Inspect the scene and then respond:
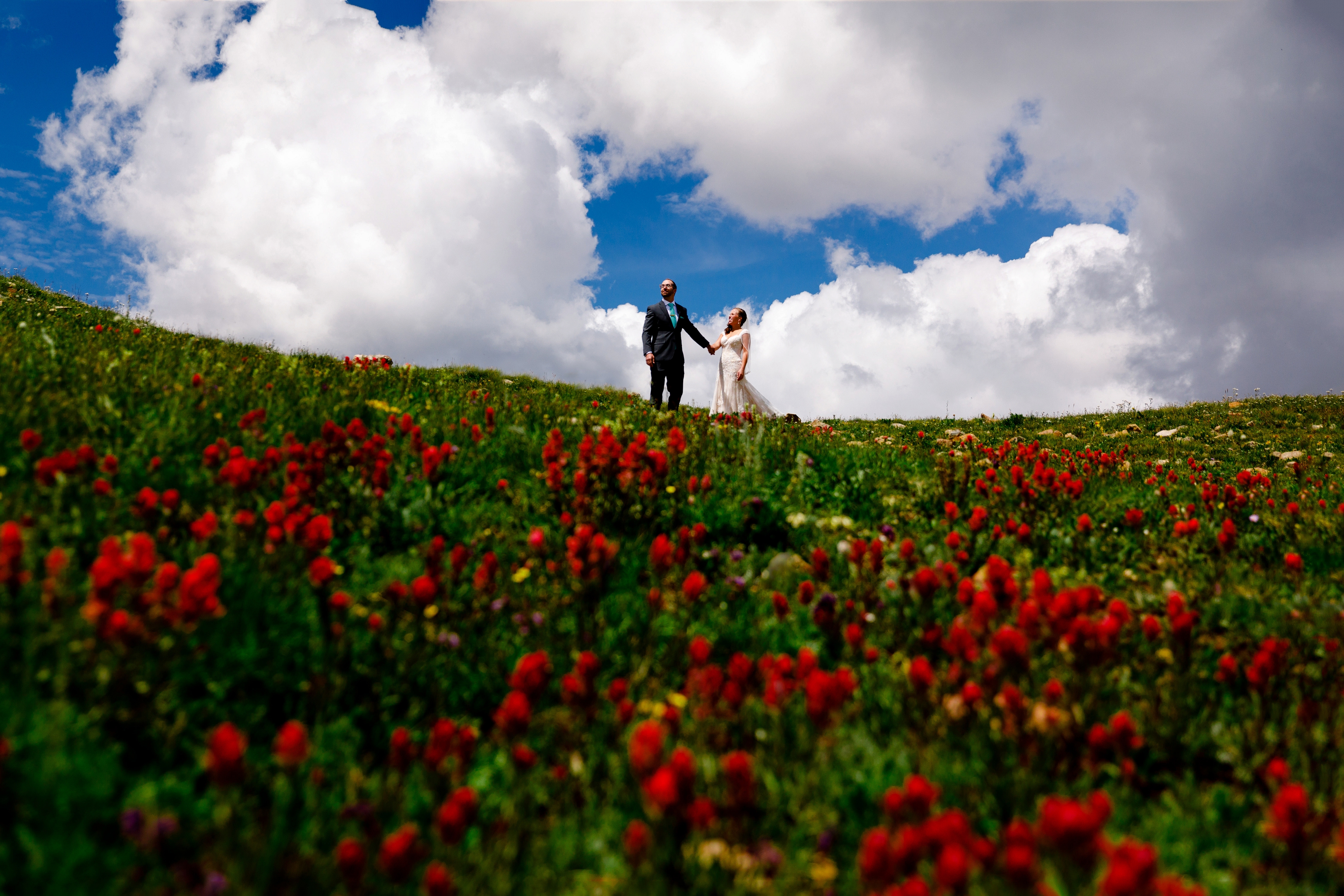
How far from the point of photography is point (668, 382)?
14.4 m

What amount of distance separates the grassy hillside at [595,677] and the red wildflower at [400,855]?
0.01m

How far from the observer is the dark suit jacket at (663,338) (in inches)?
555

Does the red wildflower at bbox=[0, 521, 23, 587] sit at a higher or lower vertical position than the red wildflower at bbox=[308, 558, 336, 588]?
higher

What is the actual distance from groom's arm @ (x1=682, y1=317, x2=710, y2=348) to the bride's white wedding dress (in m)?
0.36

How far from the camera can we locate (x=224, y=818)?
1.99 m

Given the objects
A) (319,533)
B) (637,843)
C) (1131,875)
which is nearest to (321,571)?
(319,533)

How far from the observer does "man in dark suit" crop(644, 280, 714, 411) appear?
14094 mm

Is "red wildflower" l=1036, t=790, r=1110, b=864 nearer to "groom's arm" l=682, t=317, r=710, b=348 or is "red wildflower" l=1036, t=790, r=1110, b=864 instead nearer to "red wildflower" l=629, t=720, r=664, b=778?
"red wildflower" l=629, t=720, r=664, b=778

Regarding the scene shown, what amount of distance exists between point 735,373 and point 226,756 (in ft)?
42.5

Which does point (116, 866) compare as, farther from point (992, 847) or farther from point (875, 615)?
point (875, 615)

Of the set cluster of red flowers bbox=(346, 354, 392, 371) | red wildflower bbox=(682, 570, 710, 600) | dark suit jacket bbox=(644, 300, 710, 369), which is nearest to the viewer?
red wildflower bbox=(682, 570, 710, 600)

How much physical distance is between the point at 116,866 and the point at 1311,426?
22.9 m

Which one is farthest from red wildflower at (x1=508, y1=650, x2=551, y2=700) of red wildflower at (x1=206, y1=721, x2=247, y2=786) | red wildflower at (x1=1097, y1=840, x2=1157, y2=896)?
red wildflower at (x1=1097, y1=840, x2=1157, y2=896)

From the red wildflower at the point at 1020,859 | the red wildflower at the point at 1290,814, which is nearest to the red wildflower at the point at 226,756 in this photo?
the red wildflower at the point at 1020,859
